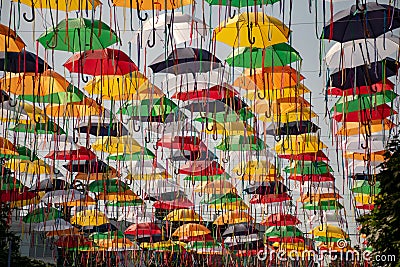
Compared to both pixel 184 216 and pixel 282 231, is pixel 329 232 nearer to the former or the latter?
pixel 282 231

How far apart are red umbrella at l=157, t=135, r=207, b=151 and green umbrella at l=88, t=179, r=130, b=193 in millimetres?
2274

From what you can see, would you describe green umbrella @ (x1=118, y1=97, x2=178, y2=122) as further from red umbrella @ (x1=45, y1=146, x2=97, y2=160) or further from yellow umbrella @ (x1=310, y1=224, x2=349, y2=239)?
yellow umbrella @ (x1=310, y1=224, x2=349, y2=239)

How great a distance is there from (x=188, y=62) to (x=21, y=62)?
1328 millimetres

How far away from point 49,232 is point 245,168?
16.3ft

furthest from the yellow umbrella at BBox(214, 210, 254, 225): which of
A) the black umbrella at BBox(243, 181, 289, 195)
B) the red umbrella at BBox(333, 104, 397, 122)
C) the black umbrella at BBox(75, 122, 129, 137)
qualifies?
the red umbrella at BBox(333, 104, 397, 122)

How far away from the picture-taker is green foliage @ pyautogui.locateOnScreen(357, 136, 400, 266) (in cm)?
627

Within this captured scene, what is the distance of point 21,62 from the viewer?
535cm

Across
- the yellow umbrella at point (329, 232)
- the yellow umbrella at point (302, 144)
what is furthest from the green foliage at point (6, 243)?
the yellow umbrella at point (302, 144)

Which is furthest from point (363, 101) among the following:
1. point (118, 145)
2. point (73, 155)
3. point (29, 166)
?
point (29, 166)

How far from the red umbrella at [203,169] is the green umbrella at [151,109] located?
4.70 feet

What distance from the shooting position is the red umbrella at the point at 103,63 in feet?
17.4

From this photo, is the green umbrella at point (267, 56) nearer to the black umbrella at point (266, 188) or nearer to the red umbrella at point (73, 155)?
the red umbrella at point (73, 155)

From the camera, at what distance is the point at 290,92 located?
5965 millimetres

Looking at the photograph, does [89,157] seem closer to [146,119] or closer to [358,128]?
[146,119]
